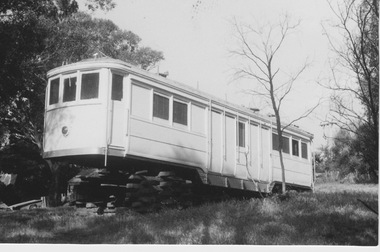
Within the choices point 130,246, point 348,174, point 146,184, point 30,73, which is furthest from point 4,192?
point 348,174

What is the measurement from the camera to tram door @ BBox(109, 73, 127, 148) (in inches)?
327

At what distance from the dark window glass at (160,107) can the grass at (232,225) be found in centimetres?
176

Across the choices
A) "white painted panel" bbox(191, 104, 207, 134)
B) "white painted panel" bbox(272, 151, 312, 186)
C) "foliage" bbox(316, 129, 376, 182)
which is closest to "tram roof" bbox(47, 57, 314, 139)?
"white painted panel" bbox(191, 104, 207, 134)

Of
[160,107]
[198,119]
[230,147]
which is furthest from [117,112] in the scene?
[230,147]

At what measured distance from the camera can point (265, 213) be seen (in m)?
7.96

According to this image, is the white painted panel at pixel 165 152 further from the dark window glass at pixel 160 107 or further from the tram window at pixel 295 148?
the tram window at pixel 295 148

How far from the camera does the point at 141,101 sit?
8625 mm

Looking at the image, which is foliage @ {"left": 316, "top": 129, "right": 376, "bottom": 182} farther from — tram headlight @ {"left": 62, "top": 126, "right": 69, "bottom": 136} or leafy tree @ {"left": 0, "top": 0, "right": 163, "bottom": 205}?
tram headlight @ {"left": 62, "top": 126, "right": 69, "bottom": 136}

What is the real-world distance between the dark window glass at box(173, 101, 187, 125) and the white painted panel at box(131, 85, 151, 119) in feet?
2.33

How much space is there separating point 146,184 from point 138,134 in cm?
121

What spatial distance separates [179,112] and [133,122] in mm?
1223

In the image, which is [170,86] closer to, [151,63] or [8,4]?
[151,63]

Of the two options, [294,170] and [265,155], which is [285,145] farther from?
[265,155]

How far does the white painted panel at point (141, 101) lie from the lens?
27.9 feet
